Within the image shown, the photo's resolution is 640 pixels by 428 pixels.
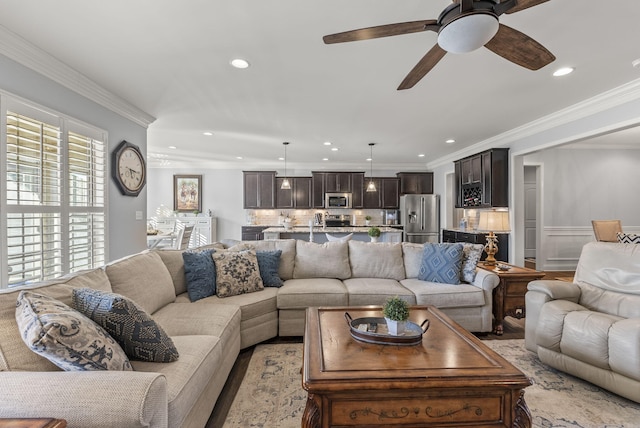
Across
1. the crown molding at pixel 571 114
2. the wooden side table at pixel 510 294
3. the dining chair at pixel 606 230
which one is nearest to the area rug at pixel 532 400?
the wooden side table at pixel 510 294

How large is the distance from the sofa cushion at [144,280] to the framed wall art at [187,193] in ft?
18.9

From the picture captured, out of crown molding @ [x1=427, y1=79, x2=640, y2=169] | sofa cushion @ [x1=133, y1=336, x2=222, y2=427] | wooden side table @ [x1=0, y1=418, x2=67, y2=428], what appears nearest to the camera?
wooden side table @ [x1=0, y1=418, x2=67, y2=428]

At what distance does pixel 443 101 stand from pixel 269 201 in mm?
5307

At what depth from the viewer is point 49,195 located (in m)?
2.69

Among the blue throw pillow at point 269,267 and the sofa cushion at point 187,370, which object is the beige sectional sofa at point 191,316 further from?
the blue throw pillow at point 269,267

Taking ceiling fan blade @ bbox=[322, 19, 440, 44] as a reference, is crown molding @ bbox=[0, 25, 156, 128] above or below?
above

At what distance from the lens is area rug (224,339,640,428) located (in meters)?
1.81

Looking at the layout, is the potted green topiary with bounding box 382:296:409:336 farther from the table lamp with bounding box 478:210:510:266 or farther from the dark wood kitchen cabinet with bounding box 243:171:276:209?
the dark wood kitchen cabinet with bounding box 243:171:276:209

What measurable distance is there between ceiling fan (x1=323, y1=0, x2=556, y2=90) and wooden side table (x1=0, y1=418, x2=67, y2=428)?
6.22 feet

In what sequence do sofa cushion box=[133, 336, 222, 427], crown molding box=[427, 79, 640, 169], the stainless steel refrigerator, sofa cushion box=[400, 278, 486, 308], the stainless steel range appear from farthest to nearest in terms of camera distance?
the stainless steel range → the stainless steel refrigerator → crown molding box=[427, 79, 640, 169] → sofa cushion box=[400, 278, 486, 308] → sofa cushion box=[133, 336, 222, 427]

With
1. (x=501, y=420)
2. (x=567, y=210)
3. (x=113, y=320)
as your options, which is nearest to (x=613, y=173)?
(x=567, y=210)

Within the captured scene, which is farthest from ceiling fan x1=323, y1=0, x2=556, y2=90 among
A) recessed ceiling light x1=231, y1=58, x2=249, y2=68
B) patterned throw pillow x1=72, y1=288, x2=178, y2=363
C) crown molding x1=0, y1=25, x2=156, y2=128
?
crown molding x1=0, y1=25, x2=156, y2=128

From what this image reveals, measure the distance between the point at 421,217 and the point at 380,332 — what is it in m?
6.20

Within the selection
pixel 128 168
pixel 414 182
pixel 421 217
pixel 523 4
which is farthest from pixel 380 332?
pixel 414 182
